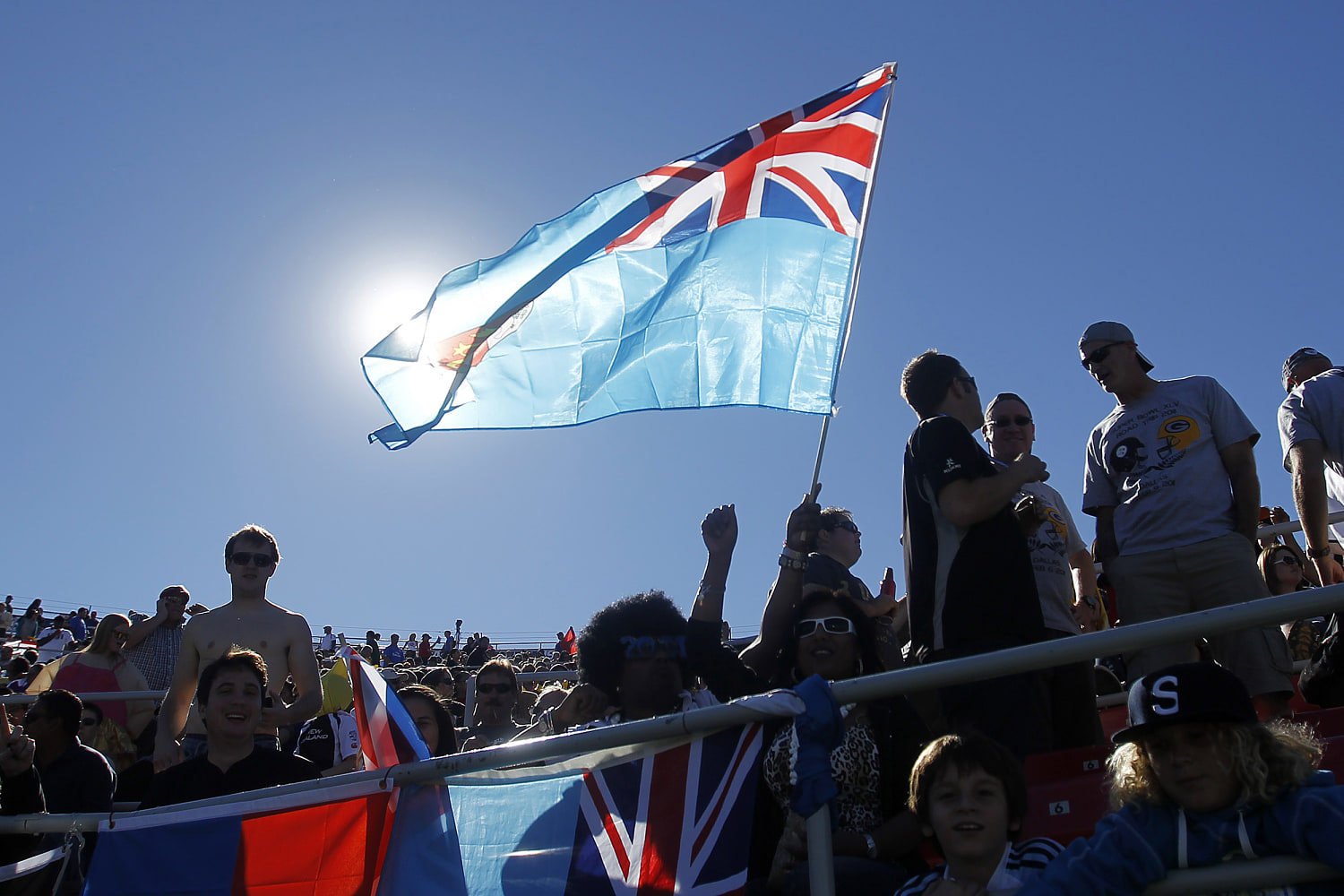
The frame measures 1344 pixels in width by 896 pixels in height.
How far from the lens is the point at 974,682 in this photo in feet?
9.50

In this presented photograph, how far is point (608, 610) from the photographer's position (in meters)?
4.48

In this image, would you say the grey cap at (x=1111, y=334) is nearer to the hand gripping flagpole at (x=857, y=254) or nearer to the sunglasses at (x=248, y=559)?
the hand gripping flagpole at (x=857, y=254)

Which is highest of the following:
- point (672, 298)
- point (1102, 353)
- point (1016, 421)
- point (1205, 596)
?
point (672, 298)

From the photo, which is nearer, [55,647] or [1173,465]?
[1173,465]

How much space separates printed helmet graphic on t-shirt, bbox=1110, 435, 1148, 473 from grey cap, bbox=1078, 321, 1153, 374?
1.19ft

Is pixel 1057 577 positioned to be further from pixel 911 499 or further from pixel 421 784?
pixel 421 784

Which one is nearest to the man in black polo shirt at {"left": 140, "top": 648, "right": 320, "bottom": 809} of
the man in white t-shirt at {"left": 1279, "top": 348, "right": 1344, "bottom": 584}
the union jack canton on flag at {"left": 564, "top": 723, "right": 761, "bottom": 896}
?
the union jack canton on flag at {"left": 564, "top": 723, "right": 761, "bottom": 896}

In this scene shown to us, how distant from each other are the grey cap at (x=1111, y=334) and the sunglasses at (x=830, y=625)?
68.2 inches

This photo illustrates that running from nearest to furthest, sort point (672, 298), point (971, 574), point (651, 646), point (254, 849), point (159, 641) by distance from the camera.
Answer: point (254, 849), point (971, 574), point (651, 646), point (672, 298), point (159, 641)

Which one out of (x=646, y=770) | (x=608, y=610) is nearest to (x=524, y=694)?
(x=608, y=610)

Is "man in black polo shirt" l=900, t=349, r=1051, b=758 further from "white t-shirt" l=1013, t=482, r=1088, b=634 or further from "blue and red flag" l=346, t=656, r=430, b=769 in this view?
"blue and red flag" l=346, t=656, r=430, b=769

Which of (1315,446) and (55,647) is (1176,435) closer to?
(1315,446)

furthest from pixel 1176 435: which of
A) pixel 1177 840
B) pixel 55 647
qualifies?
pixel 55 647

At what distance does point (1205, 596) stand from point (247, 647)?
4.43 meters
